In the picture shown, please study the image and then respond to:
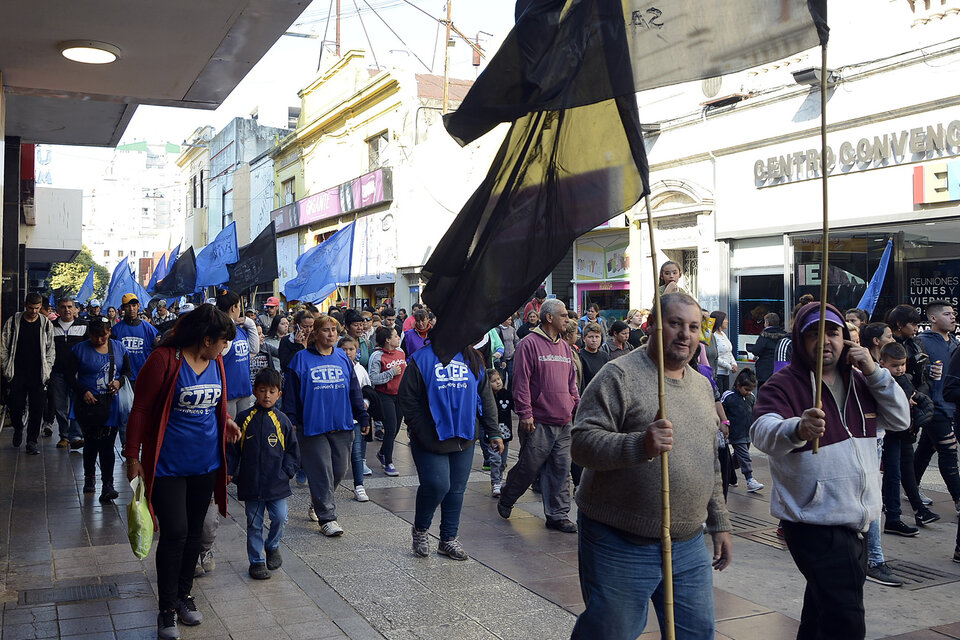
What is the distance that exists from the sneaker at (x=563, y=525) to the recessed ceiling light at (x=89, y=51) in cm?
508

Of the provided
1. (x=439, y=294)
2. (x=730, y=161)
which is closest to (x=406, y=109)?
(x=730, y=161)

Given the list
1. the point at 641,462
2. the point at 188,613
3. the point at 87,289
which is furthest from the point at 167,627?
the point at 87,289

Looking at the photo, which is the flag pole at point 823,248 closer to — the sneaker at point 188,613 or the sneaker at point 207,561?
the sneaker at point 188,613

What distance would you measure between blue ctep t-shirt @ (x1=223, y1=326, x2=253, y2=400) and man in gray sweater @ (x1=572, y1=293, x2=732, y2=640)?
5.31 meters

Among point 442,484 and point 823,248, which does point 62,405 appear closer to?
point 442,484

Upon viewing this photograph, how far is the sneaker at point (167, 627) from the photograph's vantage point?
4902 mm

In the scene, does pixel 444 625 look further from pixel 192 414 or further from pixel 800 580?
pixel 800 580

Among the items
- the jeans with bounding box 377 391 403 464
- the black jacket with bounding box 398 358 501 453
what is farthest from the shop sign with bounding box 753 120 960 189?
the black jacket with bounding box 398 358 501 453

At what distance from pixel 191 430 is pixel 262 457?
102 cm

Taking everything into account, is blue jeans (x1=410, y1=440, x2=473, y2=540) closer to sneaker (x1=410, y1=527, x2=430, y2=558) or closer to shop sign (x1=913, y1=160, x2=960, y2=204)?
sneaker (x1=410, y1=527, x2=430, y2=558)

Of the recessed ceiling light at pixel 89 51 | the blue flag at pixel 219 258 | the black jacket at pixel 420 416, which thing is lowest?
the black jacket at pixel 420 416

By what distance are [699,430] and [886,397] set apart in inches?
38.8

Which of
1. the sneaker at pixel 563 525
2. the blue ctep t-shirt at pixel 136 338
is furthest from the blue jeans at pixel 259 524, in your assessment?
the blue ctep t-shirt at pixel 136 338

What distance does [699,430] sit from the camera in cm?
359
